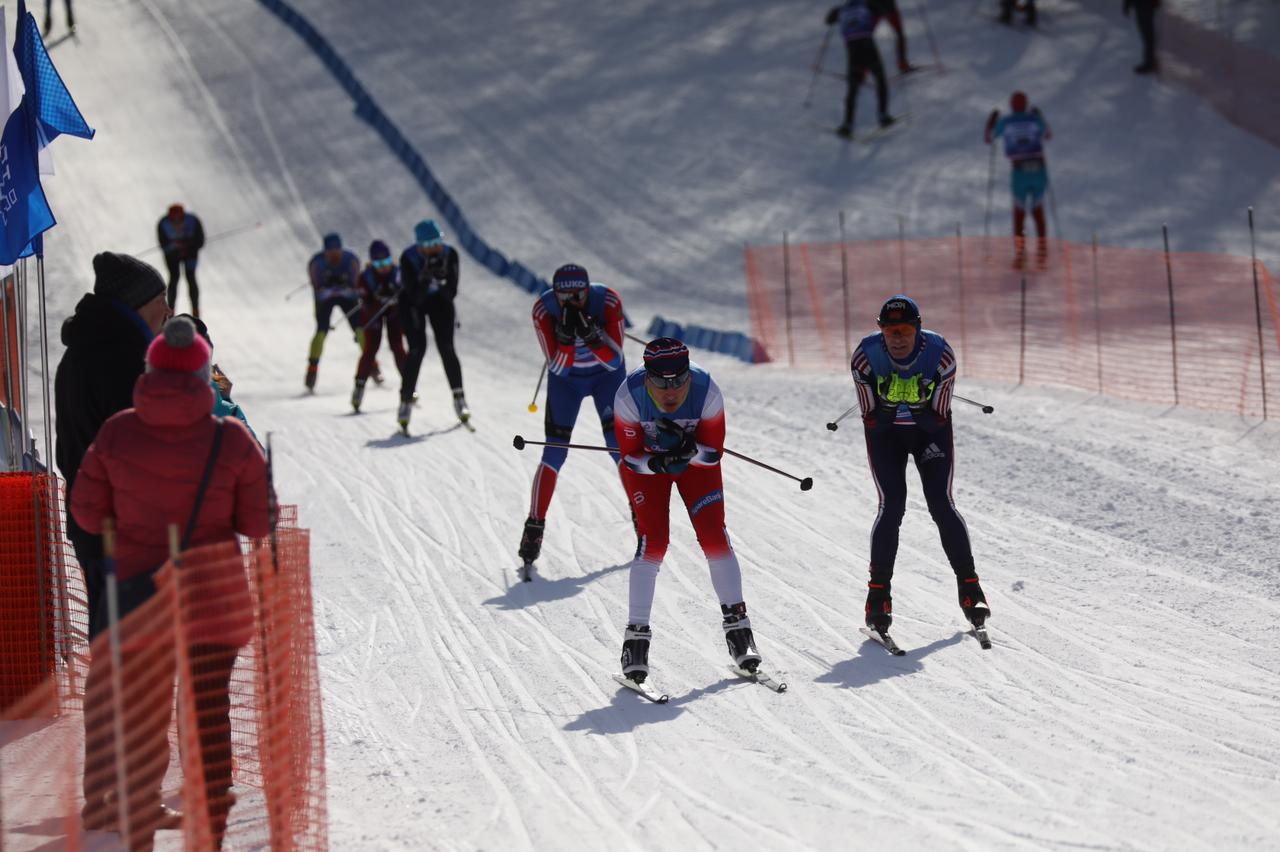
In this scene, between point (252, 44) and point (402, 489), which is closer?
point (402, 489)

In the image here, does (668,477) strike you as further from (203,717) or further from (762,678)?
(203,717)

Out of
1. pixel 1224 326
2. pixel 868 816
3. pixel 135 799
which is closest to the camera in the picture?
pixel 135 799

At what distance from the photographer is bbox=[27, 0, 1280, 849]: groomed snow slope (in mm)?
6473

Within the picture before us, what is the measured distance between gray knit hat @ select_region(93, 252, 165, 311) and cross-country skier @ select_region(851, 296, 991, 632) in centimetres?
366

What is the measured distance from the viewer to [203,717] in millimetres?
5645

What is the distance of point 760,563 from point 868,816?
4072 mm

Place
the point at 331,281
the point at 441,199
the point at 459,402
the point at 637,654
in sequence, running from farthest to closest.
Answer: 1. the point at 441,199
2. the point at 331,281
3. the point at 459,402
4. the point at 637,654

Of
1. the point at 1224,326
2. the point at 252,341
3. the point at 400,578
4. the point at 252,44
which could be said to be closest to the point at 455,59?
the point at 252,44

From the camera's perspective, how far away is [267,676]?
5.78m

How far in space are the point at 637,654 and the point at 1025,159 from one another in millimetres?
14097

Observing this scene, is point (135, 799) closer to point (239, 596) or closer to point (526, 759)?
point (239, 596)

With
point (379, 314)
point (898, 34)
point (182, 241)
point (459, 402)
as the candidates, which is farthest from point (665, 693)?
point (898, 34)

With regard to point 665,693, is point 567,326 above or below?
above

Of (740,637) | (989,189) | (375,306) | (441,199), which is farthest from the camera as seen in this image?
(441,199)
